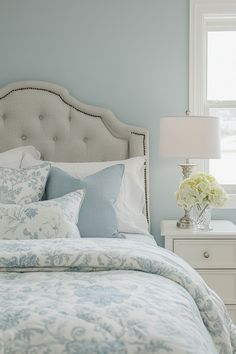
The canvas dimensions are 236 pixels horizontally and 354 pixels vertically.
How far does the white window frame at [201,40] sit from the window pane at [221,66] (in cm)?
6

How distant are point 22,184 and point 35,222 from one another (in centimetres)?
45

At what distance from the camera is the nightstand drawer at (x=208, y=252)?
3385 millimetres

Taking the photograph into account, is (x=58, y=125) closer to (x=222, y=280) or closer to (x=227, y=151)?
(x=227, y=151)

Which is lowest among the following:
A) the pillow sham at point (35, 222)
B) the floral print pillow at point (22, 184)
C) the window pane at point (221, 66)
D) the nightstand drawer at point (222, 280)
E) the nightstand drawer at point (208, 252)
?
the nightstand drawer at point (222, 280)

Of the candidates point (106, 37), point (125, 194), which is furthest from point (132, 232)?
point (106, 37)

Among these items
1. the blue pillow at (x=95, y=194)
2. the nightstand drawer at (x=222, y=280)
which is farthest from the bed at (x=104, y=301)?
the nightstand drawer at (x=222, y=280)

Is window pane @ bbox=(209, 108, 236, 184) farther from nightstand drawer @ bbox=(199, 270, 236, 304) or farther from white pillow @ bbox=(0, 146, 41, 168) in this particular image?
white pillow @ bbox=(0, 146, 41, 168)

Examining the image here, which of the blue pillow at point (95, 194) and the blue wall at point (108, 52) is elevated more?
the blue wall at point (108, 52)

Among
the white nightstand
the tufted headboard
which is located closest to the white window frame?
the tufted headboard

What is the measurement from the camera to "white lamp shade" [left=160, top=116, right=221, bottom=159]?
11.2 ft

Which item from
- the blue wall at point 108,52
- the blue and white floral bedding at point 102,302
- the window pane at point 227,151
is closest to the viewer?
the blue and white floral bedding at point 102,302

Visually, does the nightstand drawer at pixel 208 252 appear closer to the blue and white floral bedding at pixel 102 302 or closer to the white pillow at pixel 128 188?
the white pillow at pixel 128 188

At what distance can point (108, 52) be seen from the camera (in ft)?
12.6

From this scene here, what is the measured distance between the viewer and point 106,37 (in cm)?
385
